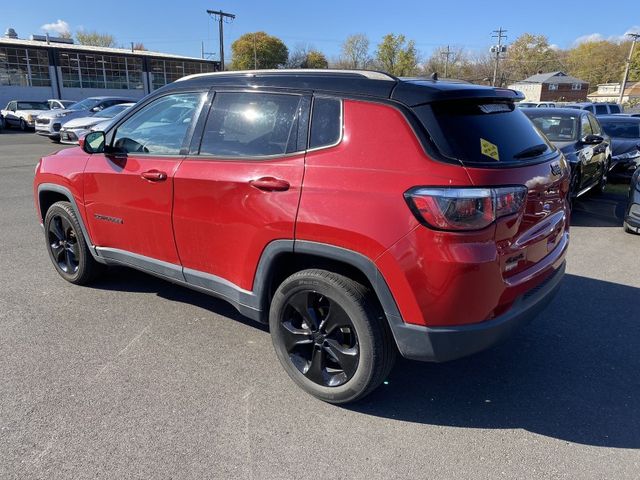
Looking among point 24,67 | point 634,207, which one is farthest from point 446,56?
point 634,207

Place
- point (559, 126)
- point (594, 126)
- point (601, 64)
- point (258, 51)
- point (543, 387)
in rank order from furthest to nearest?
1. point (601, 64)
2. point (258, 51)
3. point (594, 126)
4. point (559, 126)
5. point (543, 387)

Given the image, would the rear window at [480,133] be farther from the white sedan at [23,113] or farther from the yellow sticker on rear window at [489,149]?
the white sedan at [23,113]

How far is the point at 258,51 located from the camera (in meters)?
76.9

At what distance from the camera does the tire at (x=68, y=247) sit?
4.41 metres

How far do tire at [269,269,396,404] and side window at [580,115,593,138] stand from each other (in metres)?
7.15

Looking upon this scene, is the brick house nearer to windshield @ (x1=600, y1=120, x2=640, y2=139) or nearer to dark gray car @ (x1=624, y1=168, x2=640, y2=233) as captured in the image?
windshield @ (x1=600, y1=120, x2=640, y2=139)

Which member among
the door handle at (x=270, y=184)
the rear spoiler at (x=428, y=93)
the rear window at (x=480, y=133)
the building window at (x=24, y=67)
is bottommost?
the door handle at (x=270, y=184)

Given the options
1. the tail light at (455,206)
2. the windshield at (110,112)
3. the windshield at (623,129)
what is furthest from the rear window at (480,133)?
the windshield at (110,112)

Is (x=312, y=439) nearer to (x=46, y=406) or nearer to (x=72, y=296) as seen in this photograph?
(x=46, y=406)

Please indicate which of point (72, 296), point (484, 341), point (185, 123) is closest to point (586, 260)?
point (484, 341)

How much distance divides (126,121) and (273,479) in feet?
9.70

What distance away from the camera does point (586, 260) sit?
18.2 feet

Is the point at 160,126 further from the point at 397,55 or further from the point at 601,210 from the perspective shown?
the point at 397,55

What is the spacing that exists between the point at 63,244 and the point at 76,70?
141ft
